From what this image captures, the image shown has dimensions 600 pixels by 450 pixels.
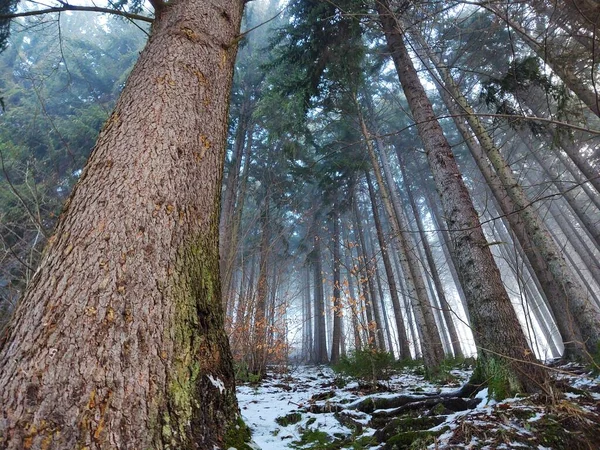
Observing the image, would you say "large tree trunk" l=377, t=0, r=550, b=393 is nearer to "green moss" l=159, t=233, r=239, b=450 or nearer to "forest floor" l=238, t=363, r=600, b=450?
"forest floor" l=238, t=363, r=600, b=450

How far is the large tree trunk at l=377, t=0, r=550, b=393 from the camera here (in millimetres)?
2762

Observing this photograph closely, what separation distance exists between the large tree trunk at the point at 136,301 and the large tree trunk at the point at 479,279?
185cm

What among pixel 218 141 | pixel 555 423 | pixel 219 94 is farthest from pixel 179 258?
pixel 555 423

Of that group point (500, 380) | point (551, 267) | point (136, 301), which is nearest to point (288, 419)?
point (500, 380)

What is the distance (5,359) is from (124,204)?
69 centimetres

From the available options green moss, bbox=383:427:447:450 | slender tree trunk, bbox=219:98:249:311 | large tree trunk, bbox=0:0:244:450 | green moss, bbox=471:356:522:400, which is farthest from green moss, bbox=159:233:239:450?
slender tree trunk, bbox=219:98:249:311

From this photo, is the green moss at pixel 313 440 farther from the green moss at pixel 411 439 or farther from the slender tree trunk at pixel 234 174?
the slender tree trunk at pixel 234 174

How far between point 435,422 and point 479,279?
1.62 metres

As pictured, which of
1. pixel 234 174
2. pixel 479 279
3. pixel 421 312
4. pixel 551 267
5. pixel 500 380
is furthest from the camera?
pixel 234 174

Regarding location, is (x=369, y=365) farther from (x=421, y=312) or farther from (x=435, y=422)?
(x=421, y=312)

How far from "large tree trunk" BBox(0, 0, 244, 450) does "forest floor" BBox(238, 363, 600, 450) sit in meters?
0.81

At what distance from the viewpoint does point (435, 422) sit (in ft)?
8.00

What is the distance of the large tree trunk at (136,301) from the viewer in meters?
0.97

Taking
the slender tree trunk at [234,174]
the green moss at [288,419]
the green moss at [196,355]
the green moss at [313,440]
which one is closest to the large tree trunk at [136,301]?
the green moss at [196,355]
